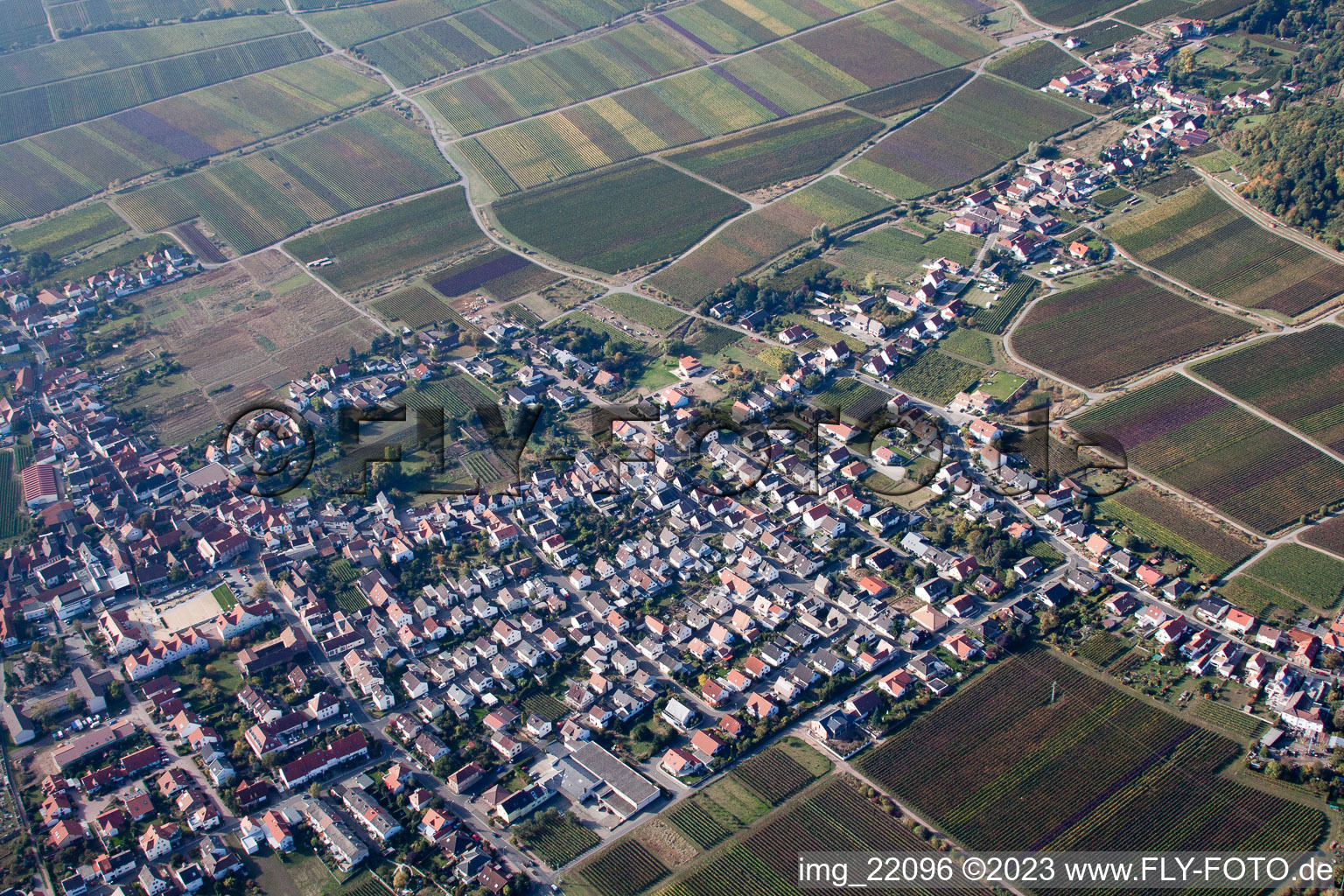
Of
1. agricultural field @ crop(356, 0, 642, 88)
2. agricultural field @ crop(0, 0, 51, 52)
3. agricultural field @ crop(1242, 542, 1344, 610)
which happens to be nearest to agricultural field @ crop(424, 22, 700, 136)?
agricultural field @ crop(356, 0, 642, 88)

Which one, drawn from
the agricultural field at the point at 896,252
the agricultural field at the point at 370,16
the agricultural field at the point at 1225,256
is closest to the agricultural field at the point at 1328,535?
the agricultural field at the point at 1225,256

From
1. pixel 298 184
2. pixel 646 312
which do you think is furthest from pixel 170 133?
pixel 646 312

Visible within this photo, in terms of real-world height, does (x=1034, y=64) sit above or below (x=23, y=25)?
below

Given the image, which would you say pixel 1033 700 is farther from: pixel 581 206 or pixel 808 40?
pixel 808 40

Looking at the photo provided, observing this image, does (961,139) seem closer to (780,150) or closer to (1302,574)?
(780,150)

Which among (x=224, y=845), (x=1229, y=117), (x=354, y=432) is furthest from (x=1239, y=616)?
(x=1229, y=117)

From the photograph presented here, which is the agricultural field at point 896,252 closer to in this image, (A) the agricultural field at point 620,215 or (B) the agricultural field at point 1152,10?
(A) the agricultural field at point 620,215
